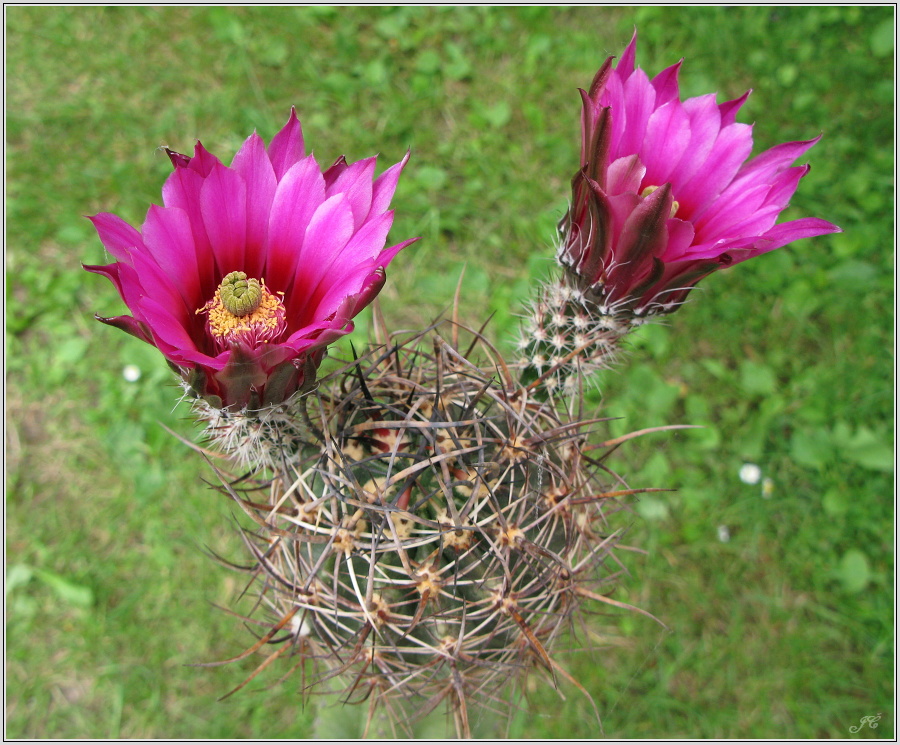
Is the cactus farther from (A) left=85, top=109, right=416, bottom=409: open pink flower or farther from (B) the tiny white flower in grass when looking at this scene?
(B) the tiny white flower in grass

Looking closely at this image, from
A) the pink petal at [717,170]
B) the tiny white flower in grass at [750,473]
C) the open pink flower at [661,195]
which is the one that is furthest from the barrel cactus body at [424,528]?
the tiny white flower in grass at [750,473]

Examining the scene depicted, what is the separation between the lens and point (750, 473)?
84.2 inches

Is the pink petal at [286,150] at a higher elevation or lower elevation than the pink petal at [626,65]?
higher

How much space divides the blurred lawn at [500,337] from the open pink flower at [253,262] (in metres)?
1.16

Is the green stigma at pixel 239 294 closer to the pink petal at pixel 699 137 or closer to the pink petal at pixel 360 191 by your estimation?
the pink petal at pixel 360 191

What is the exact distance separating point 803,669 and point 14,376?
2.57m

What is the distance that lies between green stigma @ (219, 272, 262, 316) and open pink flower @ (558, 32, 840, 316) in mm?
420

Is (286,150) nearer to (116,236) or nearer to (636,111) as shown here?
(116,236)

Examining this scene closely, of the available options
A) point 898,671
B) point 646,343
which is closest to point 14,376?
point 646,343

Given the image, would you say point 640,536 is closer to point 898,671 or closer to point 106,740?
point 898,671

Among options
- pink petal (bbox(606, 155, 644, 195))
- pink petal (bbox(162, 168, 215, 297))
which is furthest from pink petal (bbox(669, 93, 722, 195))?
pink petal (bbox(162, 168, 215, 297))

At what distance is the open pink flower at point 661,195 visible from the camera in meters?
0.83

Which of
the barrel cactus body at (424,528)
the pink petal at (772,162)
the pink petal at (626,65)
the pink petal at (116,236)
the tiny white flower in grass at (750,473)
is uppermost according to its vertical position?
the pink petal at (116,236)

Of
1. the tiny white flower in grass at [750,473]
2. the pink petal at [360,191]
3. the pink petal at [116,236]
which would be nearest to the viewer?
the pink petal at [116,236]
